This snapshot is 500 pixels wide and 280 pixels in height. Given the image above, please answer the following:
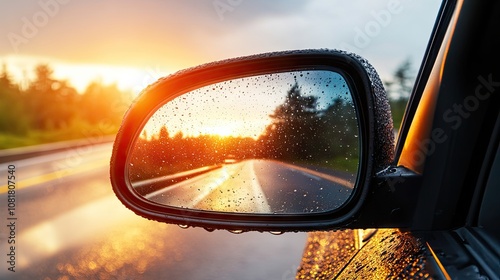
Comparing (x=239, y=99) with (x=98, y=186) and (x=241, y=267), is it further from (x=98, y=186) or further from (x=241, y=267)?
(x=98, y=186)

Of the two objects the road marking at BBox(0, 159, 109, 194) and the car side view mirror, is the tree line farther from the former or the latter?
the car side view mirror

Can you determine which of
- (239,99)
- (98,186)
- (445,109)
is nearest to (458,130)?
(445,109)

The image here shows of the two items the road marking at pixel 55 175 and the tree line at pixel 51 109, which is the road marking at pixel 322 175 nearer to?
the road marking at pixel 55 175

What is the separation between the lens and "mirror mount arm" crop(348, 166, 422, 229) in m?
1.56

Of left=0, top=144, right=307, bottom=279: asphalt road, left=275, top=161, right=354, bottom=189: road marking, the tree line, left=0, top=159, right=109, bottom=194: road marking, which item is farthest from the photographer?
the tree line

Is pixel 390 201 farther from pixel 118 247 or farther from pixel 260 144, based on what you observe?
pixel 118 247

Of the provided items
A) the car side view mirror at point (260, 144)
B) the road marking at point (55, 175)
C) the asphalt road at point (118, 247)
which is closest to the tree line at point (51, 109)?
the road marking at point (55, 175)

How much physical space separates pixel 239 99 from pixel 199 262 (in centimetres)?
393

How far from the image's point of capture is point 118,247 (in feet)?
20.7

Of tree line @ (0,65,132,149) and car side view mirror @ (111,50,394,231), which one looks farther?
tree line @ (0,65,132,149)

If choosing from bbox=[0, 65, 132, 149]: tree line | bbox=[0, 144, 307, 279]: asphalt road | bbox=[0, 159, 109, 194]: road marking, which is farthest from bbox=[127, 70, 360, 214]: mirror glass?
bbox=[0, 65, 132, 149]: tree line

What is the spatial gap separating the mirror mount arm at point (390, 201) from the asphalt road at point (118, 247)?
10.6 feet

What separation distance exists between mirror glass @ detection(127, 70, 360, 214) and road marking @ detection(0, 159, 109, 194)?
9677mm

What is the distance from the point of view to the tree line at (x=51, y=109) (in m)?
29.7
